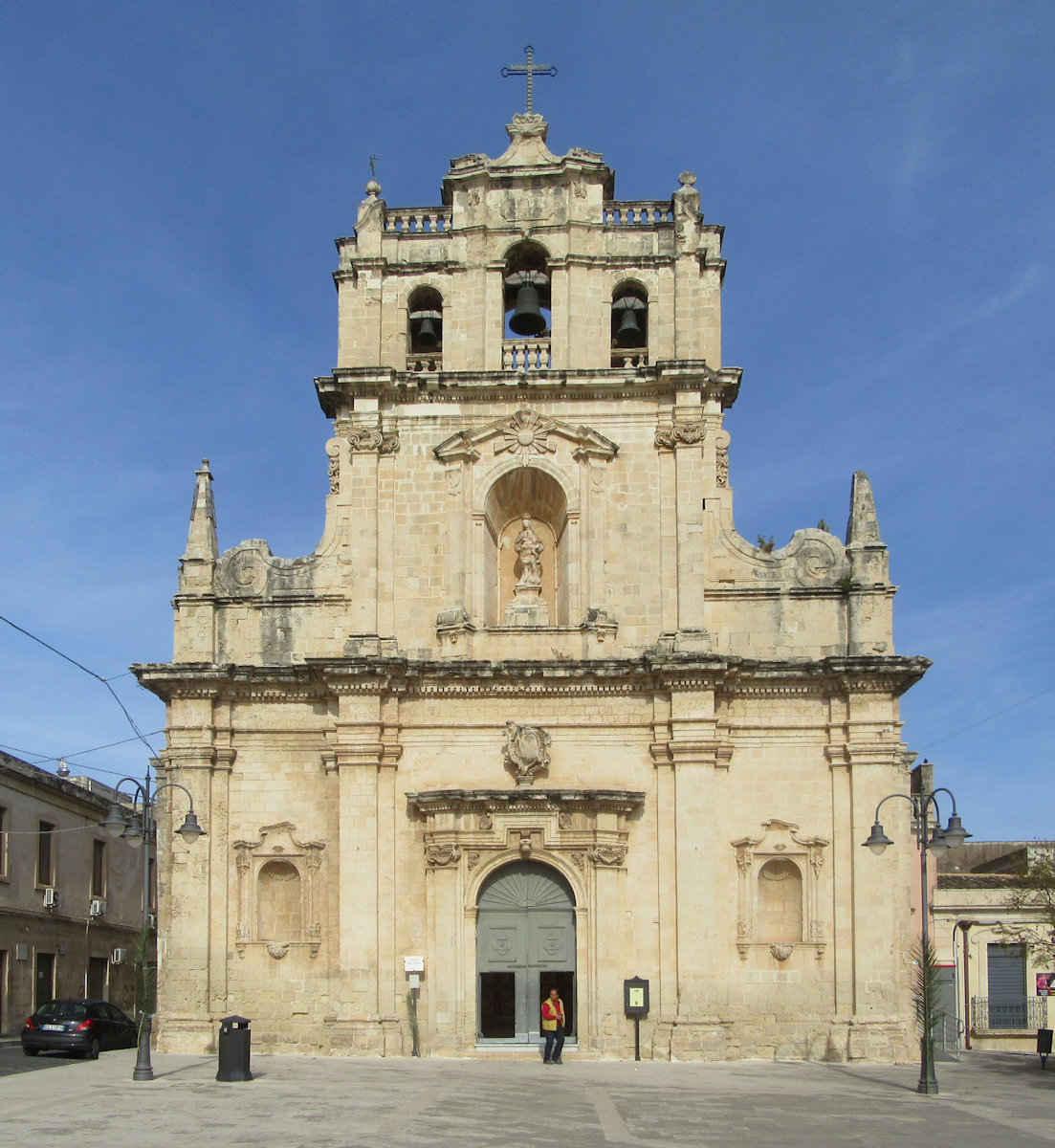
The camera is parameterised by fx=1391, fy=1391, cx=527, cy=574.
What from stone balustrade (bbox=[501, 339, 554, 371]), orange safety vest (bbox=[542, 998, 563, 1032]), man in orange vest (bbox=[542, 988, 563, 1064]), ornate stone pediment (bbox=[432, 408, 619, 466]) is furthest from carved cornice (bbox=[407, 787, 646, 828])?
stone balustrade (bbox=[501, 339, 554, 371])

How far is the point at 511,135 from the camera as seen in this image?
2981 cm

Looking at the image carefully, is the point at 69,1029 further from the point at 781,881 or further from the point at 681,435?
the point at 681,435

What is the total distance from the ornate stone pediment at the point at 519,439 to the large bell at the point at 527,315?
95.9 inches

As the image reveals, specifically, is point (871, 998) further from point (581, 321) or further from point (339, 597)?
point (581, 321)

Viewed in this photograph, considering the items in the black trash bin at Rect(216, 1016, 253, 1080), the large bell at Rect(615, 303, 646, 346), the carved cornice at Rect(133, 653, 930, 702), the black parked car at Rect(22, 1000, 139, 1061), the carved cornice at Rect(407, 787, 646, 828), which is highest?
the large bell at Rect(615, 303, 646, 346)

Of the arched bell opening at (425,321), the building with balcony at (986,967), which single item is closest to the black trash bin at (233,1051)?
the arched bell opening at (425,321)

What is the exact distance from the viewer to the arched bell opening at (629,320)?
93.8 ft

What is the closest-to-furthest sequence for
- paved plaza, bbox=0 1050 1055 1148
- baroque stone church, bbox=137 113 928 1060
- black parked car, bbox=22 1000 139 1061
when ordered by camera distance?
1. paved plaza, bbox=0 1050 1055 1148
2. baroque stone church, bbox=137 113 928 1060
3. black parked car, bbox=22 1000 139 1061

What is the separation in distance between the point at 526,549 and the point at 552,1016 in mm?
9158

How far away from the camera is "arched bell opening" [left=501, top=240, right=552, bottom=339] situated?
29047 millimetres

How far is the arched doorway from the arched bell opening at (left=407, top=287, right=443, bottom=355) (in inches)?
430

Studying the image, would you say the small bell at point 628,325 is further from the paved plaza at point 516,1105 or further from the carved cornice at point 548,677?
the paved plaza at point 516,1105

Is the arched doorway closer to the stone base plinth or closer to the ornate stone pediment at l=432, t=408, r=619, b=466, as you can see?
the stone base plinth

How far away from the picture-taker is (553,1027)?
23750 millimetres
